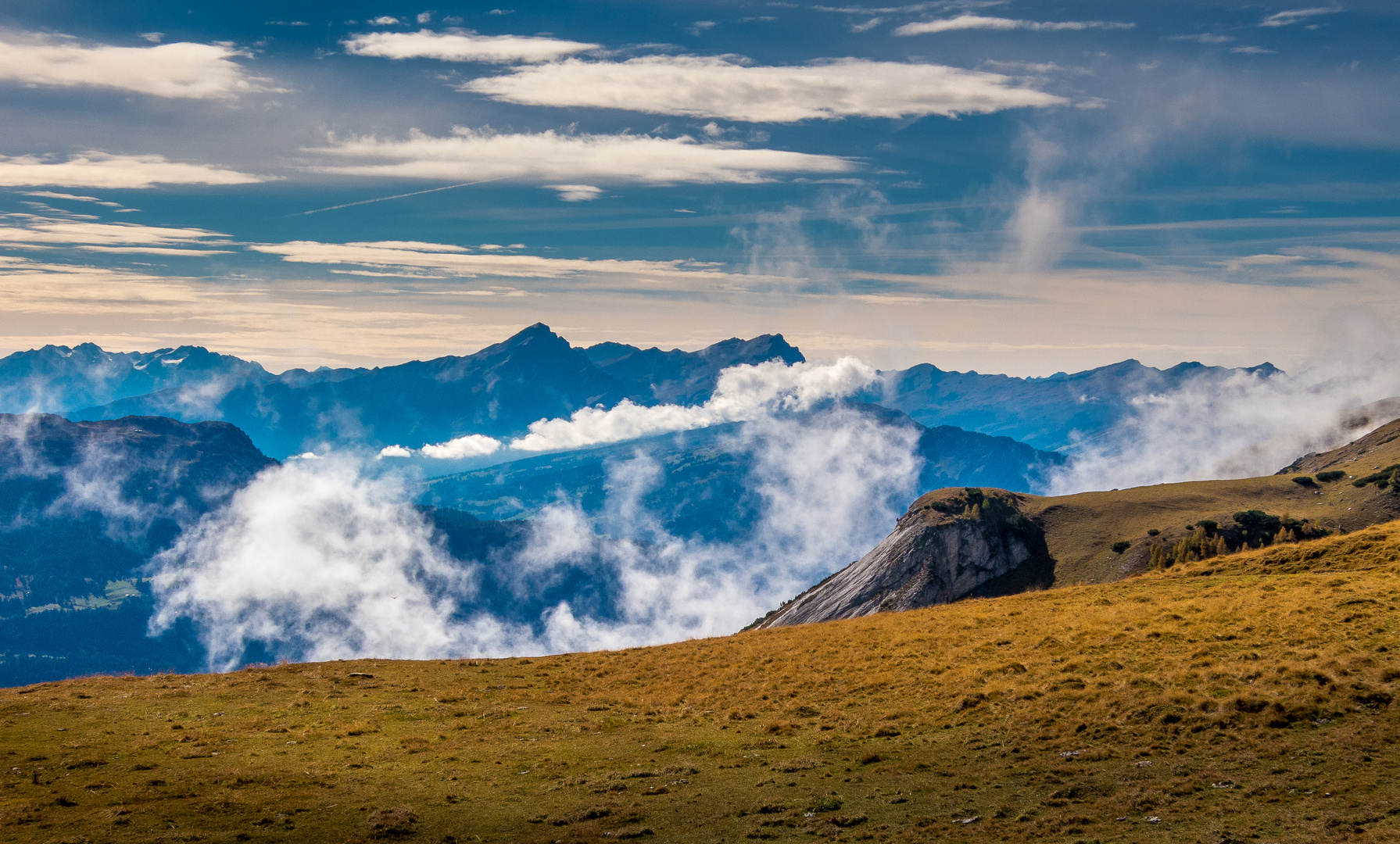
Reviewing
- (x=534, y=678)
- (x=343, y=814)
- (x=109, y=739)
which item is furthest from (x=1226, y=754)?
(x=109, y=739)

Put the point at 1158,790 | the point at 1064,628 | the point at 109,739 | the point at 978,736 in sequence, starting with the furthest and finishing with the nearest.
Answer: the point at 1064,628, the point at 109,739, the point at 978,736, the point at 1158,790

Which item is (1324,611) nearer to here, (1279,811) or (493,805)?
(1279,811)

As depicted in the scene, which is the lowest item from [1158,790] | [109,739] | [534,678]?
[534,678]

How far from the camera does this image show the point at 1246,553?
52062mm

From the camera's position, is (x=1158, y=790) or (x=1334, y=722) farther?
(x=1334, y=722)

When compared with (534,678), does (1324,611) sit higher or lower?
higher

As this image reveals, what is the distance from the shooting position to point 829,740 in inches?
1196

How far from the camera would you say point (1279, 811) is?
2008 centimetres

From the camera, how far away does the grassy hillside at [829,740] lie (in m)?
22.1

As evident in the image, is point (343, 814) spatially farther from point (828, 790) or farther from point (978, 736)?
point (978, 736)

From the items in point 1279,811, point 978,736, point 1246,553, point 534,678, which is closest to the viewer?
point 1279,811

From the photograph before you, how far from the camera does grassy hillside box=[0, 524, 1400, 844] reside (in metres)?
22.1

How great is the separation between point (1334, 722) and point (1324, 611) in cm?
1255

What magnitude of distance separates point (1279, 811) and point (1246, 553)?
37.9m
